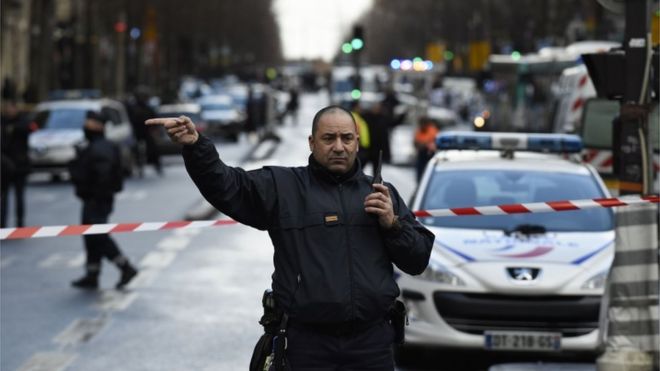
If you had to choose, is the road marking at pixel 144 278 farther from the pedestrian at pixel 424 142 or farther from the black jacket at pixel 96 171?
the pedestrian at pixel 424 142

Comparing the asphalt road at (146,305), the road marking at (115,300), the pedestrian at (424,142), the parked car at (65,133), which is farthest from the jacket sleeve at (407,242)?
the parked car at (65,133)

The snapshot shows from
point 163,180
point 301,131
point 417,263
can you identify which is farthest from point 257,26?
point 417,263

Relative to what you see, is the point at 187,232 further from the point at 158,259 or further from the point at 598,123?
the point at 598,123

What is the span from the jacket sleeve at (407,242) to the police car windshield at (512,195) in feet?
16.8

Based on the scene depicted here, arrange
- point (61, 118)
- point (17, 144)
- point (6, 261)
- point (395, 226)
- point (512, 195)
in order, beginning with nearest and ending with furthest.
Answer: point (395, 226) → point (512, 195) → point (6, 261) → point (17, 144) → point (61, 118)

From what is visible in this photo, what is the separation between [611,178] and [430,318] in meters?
8.44

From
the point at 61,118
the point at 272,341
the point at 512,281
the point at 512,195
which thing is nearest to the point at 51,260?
the point at 512,195

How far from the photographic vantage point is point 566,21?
6150 cm

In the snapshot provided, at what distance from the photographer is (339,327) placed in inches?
232

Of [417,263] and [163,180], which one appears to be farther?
[163,180]

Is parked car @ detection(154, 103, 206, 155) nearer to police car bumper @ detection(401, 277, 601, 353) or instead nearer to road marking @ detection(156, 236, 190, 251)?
road marking @ detection(156, 236, 190, 251)

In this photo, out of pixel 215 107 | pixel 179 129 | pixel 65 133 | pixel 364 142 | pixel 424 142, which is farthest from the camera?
pixel 215 107

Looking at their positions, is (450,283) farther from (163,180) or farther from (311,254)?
(163,180)

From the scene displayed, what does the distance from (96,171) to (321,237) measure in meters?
9.20
